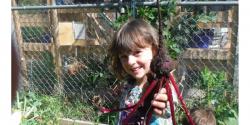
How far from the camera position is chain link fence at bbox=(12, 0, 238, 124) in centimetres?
359

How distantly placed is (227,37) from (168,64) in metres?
2.36

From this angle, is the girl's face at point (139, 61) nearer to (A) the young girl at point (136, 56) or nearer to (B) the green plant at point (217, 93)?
(A) the young girl at point (136, 56)

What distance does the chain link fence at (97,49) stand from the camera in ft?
11.8

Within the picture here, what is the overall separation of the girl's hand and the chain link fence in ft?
4.44

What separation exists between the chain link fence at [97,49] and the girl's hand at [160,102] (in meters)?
1.35

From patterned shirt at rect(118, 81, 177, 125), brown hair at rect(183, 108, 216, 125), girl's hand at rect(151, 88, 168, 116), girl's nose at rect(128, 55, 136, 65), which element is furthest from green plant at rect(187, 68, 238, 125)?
girl's hand at rect(151, 88, 168, 116)

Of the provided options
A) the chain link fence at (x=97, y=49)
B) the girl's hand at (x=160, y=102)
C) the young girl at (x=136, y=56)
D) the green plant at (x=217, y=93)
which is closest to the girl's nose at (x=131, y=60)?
the young girl at (x=136, y=56)

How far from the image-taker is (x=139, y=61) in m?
1.82

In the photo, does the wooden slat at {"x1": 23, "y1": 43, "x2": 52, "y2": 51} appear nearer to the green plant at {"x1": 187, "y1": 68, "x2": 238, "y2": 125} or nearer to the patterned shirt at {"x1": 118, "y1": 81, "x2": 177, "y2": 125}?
the green plant at {"x1": 187, "y1": 68, "x2": 238, "y2": 125}

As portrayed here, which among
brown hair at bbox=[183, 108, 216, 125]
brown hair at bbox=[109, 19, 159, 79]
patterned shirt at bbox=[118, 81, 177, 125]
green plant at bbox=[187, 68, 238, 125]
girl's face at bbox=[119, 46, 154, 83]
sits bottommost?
brown hair at bbox=[183, 108, 216, 125]

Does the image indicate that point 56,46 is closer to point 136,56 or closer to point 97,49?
point 97,49

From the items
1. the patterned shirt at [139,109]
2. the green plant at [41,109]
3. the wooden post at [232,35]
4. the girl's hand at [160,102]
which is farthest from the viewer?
the green plant at [41,109]

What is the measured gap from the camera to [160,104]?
151 cm

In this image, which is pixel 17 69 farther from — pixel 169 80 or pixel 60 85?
pixel 60 85
